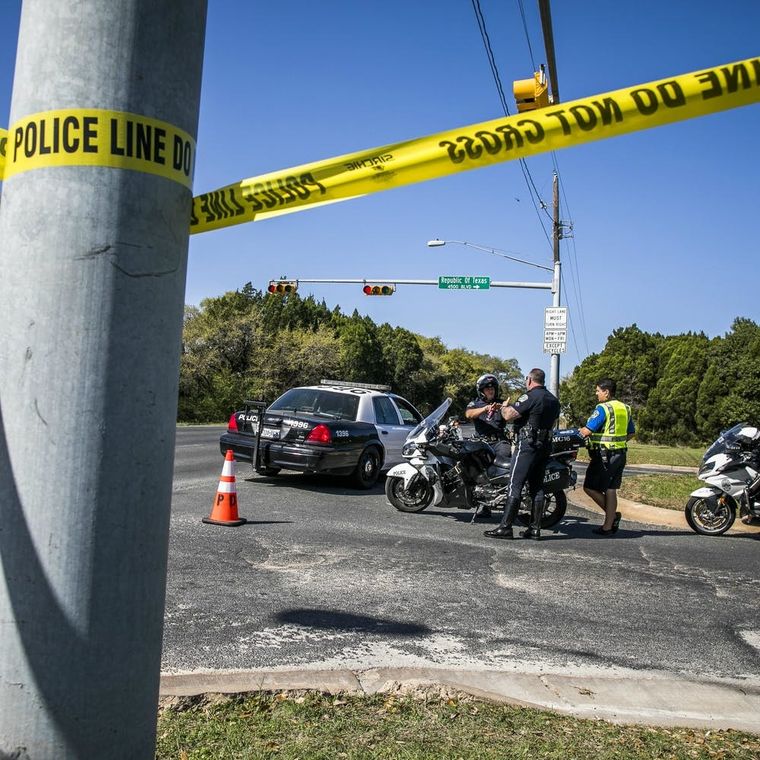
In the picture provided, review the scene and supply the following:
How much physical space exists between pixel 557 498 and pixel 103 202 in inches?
340

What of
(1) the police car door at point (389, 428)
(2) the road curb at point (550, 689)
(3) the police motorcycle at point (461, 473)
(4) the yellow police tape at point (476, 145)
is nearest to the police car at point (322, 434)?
(1) the police car door at point (389, 428)

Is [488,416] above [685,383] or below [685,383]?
below

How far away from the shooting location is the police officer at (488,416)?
10406 millimetres

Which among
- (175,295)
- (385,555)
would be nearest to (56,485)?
(175,295)

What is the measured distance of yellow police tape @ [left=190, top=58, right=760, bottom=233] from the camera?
243cm

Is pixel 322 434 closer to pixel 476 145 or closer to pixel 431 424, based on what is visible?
pixel 431 424

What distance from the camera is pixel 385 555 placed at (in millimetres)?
7523

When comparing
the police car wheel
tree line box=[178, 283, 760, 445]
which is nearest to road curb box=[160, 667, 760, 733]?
the police car wheel

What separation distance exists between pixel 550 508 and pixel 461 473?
1.17 m

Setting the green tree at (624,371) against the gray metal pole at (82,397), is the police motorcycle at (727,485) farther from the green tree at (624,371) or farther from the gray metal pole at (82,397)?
the green tree at (624,371)

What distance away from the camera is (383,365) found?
77.9 metres

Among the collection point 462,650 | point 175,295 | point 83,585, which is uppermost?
point 175,295

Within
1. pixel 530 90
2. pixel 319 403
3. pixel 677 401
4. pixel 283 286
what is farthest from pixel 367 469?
pixel 677 401

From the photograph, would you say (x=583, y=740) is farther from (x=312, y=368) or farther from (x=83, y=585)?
(x=312, y=368)
